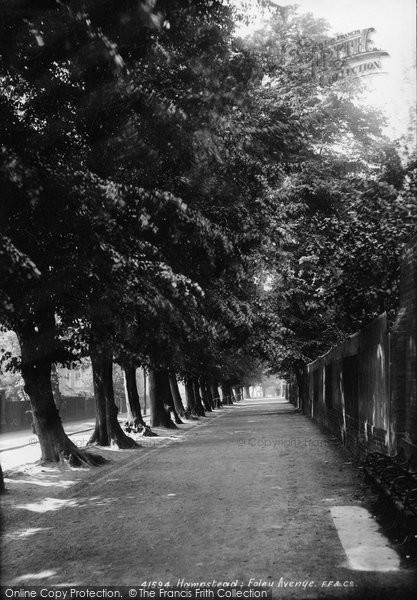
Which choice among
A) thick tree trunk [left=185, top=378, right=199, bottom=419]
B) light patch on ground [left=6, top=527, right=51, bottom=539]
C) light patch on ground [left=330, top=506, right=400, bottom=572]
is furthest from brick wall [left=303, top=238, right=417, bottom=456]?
thick tree trunk [left=185, top=378, right=199, bottom=419]

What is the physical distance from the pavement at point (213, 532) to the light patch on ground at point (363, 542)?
10mm

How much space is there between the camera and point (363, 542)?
6.38 m

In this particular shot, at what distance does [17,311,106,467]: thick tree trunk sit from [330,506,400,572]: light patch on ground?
7.74 meters

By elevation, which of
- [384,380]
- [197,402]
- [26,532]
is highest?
[384,380]

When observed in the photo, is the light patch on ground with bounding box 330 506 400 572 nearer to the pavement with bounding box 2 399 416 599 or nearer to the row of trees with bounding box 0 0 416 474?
the pavement with bounding box 2 399 416 599

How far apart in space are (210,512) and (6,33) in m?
6.20

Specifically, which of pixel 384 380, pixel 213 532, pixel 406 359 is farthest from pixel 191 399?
pixel 213 532

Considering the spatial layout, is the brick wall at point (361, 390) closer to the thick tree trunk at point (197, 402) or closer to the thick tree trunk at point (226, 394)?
the thick tree trunk at point (197, 402)

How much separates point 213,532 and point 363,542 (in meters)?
1.66

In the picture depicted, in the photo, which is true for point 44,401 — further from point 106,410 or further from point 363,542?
point 363,542

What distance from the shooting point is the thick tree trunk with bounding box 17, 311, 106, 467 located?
13773mm

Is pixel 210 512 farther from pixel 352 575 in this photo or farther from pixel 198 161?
pixel 198 161

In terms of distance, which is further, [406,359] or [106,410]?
[106,410]

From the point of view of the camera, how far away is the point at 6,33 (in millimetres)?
6391
